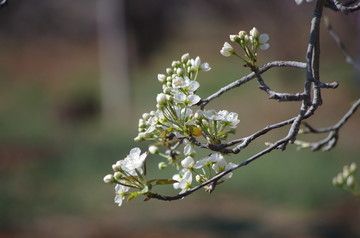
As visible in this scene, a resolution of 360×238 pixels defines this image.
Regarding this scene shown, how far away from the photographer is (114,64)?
13.7 m

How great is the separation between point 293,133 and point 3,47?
20.8 metres

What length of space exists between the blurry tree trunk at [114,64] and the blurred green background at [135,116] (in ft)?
0.11

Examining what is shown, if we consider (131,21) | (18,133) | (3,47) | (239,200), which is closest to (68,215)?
(239,200)

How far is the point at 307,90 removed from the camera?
4.65 ft

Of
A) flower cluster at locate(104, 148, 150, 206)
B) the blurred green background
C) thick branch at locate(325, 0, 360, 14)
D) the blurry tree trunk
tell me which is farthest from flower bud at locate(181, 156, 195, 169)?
the blurry tree trunk

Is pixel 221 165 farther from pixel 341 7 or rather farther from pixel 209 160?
pixel 341 7

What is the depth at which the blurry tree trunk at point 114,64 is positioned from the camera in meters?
12.9

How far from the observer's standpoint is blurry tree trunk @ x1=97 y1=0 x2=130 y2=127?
12867 mm

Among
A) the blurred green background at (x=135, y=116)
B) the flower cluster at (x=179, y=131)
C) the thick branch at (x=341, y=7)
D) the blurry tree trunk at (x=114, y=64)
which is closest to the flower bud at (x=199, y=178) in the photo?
the flower cluster at (x=179, y=131)

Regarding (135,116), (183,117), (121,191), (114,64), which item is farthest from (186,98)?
(114,64)

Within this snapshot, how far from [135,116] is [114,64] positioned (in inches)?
81.6

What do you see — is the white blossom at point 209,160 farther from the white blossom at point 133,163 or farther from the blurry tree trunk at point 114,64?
the blurry tree trunk at point 114,64

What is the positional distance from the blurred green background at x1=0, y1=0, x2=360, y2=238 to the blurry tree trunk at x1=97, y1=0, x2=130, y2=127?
1.4 inches

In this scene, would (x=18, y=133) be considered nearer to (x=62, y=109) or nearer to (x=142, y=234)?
(x=62, y=109)
